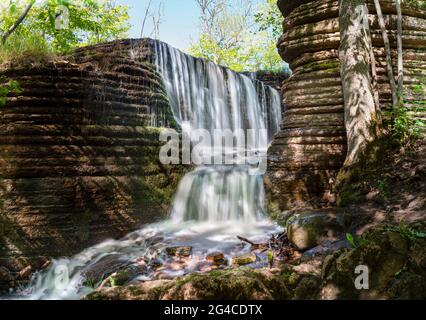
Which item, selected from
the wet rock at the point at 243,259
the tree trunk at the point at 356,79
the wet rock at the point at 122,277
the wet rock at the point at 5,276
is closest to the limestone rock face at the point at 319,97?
the tree trunk at the point at 356,79

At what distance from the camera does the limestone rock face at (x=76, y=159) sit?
5.82m

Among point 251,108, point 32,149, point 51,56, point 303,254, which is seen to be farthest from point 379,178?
point 251,108

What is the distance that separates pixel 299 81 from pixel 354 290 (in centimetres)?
523

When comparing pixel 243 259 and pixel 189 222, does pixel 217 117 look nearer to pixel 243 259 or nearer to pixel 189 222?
pixel 189 222

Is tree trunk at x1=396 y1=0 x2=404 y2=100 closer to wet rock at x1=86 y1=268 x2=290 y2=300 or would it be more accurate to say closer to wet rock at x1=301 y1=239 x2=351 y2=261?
wet rock at x1=301 y1=239 x2=351 y2=261

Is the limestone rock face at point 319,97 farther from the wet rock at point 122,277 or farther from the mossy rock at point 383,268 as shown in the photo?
the mossy rock at point 383,268

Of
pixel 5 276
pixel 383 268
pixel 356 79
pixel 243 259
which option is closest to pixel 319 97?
pixel 356 79

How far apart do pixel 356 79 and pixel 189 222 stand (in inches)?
173

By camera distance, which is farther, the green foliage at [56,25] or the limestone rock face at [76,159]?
the limestone rock face at [76,159]

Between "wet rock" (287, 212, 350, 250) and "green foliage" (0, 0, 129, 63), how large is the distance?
160 inches

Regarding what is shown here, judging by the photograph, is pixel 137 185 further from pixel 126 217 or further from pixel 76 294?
pixel 76 294

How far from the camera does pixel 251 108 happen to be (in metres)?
13.7

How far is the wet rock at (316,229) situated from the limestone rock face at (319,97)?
1.27m

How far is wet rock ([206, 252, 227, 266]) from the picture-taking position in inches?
194
